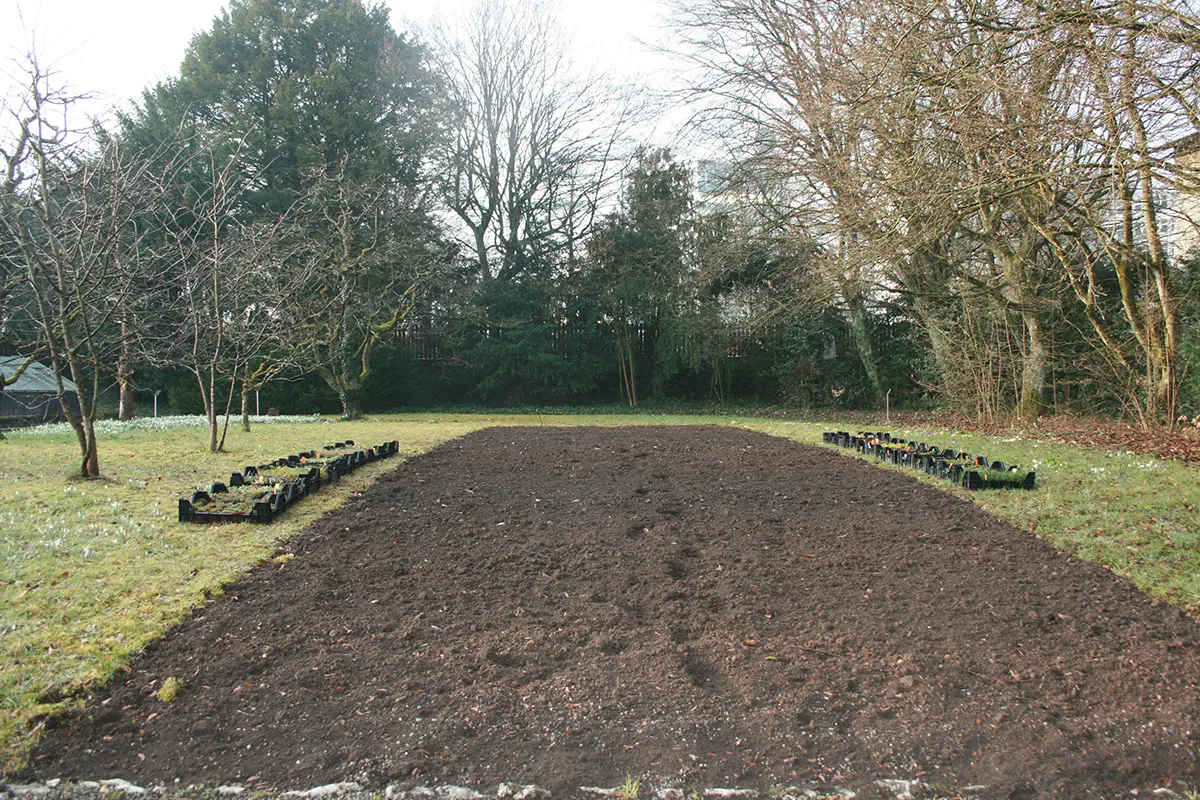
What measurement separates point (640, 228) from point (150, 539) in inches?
784

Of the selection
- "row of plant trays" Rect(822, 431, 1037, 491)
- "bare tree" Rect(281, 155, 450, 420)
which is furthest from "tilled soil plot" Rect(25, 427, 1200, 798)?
"bare tree" Rect(281, 155, 450, 420)

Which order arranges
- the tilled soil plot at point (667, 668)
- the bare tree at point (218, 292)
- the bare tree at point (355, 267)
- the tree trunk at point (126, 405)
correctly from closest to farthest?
the tilled soil plot at point (667, 668)
the bare tree at point (218, 292)
the bare tree at point (355, 267)
the tree trunk at point (126, 405)

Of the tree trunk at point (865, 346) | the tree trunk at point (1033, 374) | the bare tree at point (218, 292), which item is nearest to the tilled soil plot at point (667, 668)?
the bare tree at point (218, 292)

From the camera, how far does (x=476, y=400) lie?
24.7 m

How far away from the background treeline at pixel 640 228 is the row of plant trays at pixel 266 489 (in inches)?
73.9

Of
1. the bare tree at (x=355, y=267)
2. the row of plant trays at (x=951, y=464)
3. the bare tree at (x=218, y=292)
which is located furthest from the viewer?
the bare tree at (x=355, y=267)

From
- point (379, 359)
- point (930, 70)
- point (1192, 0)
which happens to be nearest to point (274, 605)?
point (930, 70)

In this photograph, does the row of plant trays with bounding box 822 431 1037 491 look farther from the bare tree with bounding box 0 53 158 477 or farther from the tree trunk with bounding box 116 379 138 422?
the tree trunk with bounding box 116 379 138 422

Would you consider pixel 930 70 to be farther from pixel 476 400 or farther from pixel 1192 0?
pixel 476 400

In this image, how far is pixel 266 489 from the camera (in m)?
6.57

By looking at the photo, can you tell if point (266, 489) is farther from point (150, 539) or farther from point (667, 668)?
point (667, 668)

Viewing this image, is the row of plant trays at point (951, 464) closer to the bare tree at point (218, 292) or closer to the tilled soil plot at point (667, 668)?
the tilled soil plot at point (667, 668)

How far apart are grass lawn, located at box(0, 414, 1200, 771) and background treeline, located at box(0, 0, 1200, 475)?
108cm

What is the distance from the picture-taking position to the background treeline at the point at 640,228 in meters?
6.70
